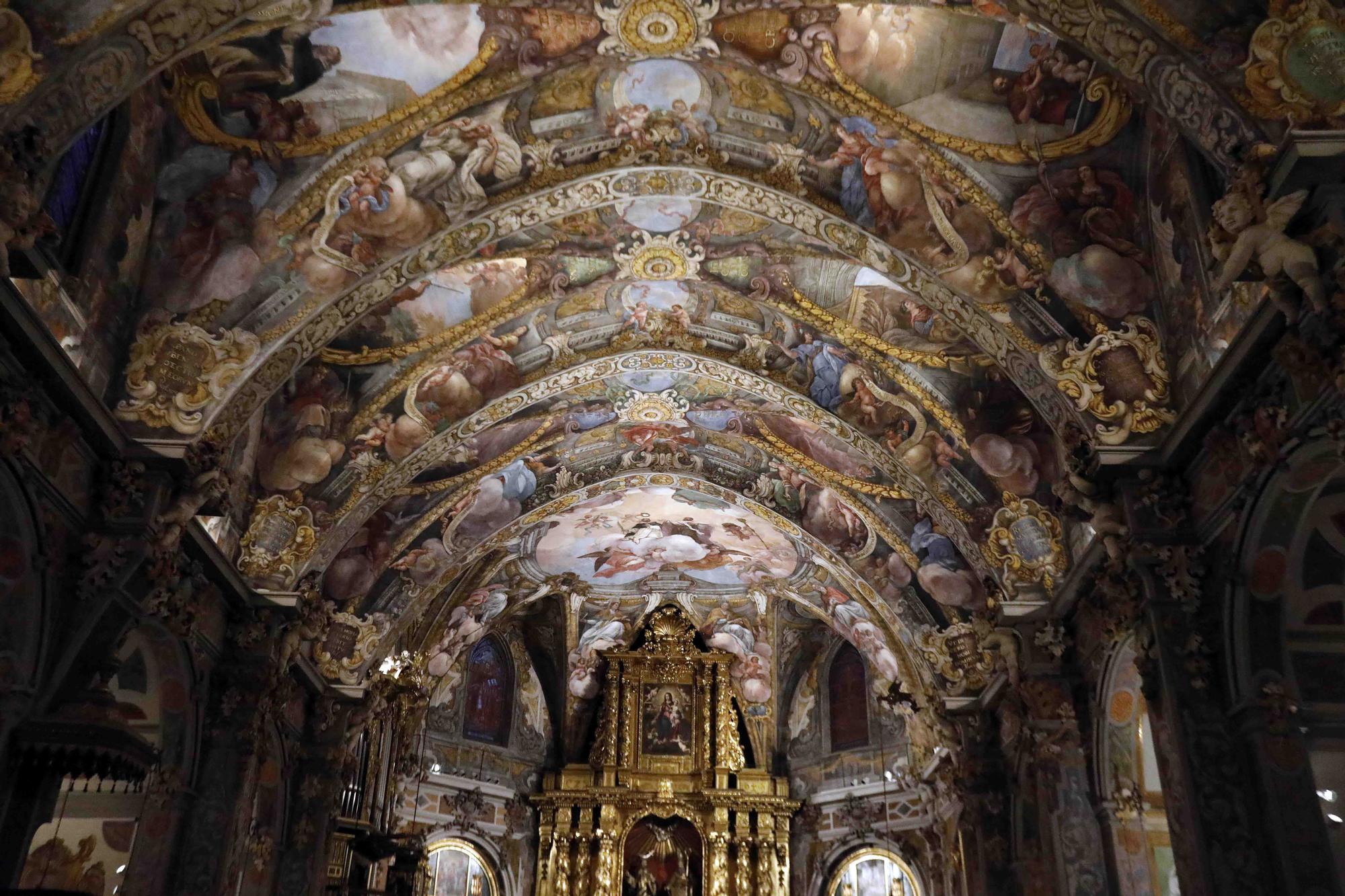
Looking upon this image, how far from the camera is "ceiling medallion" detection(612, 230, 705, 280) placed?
13.7 m

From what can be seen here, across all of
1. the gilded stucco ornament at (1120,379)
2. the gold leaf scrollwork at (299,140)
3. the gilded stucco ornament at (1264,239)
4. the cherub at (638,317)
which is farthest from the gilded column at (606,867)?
the gilded stucco ornament at (1264,239)

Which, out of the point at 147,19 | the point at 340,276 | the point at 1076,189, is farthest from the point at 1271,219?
the point at 340,276

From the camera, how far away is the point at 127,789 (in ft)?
36.3

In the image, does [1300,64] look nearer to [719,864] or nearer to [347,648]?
[347,648]

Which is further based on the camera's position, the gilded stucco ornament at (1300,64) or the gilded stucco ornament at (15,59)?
the gilded stucco ornament at (15,59)

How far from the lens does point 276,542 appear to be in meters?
14.0

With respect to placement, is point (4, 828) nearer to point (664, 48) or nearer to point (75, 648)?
point (75, 648)

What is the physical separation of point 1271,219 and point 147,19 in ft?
26.2

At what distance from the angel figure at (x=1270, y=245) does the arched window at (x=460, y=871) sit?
64.8ft

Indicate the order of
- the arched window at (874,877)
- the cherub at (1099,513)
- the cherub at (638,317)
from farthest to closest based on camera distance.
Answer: the arched window at (874,877), the cherub at (638,317), the cherub at (1099,513)

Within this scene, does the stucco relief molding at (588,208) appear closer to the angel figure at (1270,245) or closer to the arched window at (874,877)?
the angel figure at (1270,245)

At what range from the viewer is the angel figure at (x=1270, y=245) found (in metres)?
7.00

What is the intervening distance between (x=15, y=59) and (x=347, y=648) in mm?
10855

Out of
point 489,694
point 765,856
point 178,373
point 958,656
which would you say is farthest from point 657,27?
Answer: point 765,856
